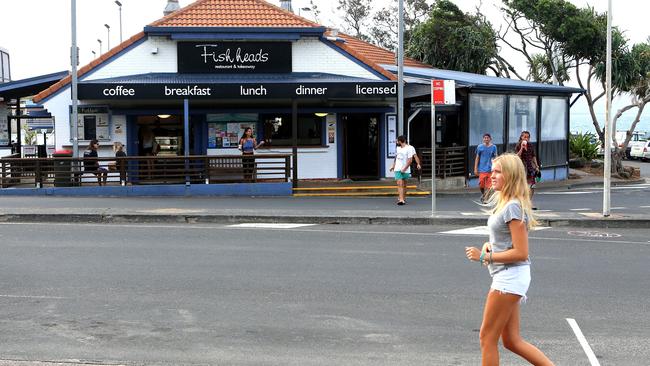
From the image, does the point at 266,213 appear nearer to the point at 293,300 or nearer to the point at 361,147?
the point at 293,300

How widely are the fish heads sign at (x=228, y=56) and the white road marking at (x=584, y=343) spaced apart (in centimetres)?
1798

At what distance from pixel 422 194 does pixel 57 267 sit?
14.2m

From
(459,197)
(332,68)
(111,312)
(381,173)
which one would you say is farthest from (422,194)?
(111,312)

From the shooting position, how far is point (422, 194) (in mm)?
23516

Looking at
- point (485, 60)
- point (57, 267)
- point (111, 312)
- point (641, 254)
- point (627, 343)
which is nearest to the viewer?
point (627, 343)

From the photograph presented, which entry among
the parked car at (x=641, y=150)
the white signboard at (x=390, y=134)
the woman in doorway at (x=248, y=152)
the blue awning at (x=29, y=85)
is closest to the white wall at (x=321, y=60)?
the white signboard at (x=390, y=134)

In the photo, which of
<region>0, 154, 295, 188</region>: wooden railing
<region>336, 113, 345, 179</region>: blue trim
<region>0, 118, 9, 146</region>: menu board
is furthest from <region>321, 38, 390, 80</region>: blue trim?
<region>0, 118, 9, 146</region>: menu board

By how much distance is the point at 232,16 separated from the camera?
25.4m

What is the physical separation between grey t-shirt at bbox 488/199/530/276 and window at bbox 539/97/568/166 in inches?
986

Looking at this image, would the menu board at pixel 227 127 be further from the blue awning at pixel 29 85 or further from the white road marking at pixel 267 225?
the white road marking at pixel 267 225

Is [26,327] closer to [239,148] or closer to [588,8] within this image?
[239,148]

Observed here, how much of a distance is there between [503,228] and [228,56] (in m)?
20.1

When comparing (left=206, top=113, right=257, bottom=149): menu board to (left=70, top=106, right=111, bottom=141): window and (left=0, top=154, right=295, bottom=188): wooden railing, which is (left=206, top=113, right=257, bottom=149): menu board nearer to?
(left=0, top=154, right=295, bottom=188): wooden railing

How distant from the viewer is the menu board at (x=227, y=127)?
25.5 m
